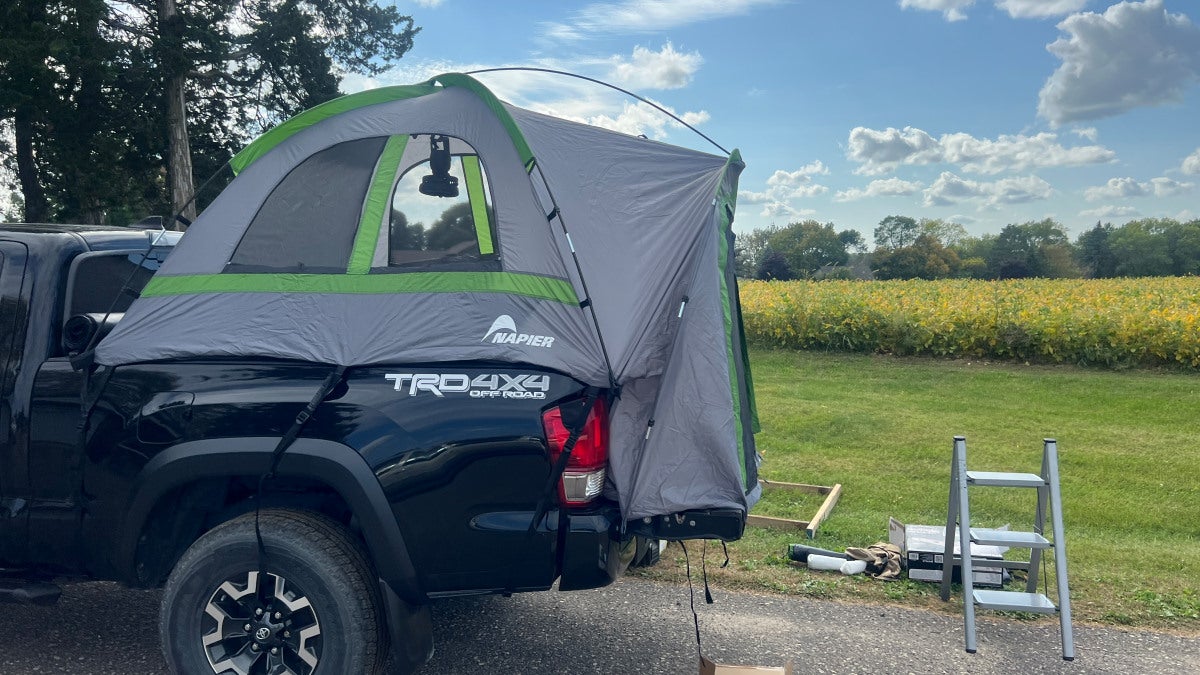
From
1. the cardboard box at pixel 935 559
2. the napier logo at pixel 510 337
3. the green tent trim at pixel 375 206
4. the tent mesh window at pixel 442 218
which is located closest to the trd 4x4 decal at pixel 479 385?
the napier logo at pixel 510 337

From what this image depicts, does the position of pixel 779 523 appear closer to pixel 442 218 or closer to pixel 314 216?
pixel 442 218

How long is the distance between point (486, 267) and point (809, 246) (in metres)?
29.1

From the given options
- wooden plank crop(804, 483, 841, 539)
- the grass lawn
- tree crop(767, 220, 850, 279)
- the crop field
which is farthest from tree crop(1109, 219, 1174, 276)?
wooden plank crop(804, 483, 841, 539)

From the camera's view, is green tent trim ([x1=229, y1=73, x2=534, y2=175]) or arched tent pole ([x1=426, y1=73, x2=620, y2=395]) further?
green tent trim ([x1=229, y1=73, x2=534, y2=175])

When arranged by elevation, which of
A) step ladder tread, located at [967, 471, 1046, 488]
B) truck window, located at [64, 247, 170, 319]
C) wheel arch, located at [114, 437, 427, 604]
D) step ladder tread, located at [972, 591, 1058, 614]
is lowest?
step ladder tread, located at [972, 591, 1058, 614]

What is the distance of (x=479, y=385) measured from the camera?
128 inches

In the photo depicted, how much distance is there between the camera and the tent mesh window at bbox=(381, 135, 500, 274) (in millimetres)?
3740

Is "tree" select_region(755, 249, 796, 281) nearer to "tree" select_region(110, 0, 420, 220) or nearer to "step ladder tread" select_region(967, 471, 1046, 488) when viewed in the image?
"tree" select_region(110, 0, 420, 220)

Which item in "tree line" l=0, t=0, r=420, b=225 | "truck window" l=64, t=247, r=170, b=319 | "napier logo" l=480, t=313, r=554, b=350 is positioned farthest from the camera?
"tree line" l=0, t=0, r=420, b=225

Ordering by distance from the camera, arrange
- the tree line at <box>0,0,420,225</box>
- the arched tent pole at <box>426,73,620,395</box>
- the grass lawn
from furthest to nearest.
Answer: the tree line at <box>0,0,420,225</box> < the grass lawn < the arched tent pole at <box>426,73,620,395</box>

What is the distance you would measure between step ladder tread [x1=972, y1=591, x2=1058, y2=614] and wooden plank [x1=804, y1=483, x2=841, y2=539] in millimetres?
1544

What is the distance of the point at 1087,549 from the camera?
5824 millimetres

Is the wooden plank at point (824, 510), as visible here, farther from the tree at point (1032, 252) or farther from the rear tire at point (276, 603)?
the tree at point (1032, 252)

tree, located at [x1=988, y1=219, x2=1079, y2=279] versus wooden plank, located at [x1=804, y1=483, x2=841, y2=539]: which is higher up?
tree, located at [x1=988, y1=219, x2=1079, y2=279]
